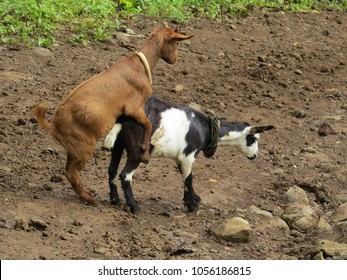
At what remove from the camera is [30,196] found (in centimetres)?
827

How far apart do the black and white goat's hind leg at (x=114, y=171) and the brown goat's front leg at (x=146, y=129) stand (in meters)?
0.28

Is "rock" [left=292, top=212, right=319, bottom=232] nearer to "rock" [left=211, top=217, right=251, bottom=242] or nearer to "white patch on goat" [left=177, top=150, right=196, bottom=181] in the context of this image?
"rock" [left=211, top=217, right=251, bottom=242]

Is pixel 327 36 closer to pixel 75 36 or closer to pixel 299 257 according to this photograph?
pixel 75 36

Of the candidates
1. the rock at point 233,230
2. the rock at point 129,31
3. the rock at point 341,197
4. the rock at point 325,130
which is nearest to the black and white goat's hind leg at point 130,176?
the rock at point 233,230

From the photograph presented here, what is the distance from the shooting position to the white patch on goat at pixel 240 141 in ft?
29.9

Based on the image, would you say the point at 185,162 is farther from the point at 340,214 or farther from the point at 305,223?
the point at 340,214

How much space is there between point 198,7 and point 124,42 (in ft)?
7.53

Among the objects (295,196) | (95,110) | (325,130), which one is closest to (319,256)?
(295,196)

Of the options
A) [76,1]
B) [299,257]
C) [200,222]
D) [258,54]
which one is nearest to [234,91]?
[258,54]

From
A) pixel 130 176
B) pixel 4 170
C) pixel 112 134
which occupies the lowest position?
pixel 4 170

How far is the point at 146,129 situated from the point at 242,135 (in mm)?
1430

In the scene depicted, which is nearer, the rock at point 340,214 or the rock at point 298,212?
the rock at point 298,212

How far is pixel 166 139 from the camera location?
8367mm

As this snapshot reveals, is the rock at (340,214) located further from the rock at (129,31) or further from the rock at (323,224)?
the rock at (129,31)
